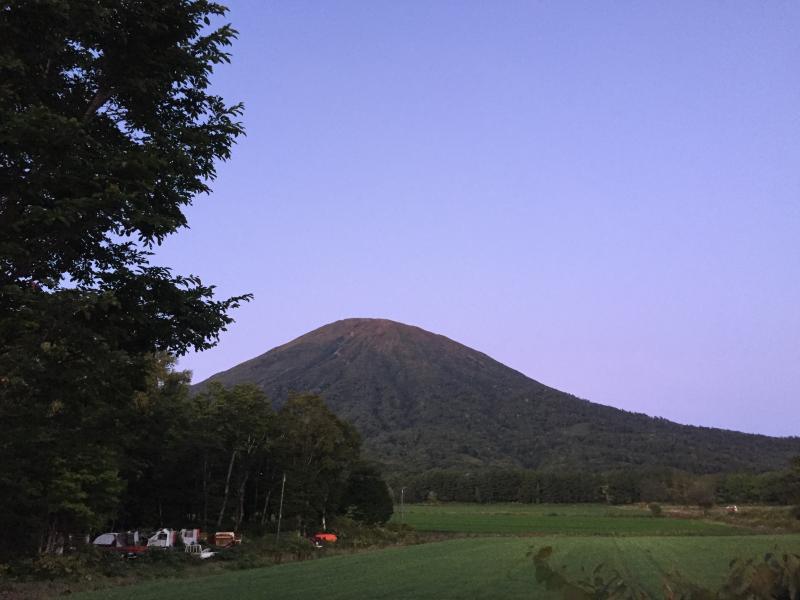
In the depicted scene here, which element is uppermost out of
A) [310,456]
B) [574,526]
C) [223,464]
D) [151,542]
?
[310,456]

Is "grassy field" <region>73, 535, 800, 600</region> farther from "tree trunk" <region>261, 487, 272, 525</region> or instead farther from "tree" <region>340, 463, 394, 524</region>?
"tree" <region>340, 463, 394, 524</region>

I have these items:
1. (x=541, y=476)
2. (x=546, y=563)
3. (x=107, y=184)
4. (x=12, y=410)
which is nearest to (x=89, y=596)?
(x=12, y=410)

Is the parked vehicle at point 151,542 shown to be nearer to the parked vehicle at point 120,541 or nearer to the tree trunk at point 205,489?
the parked vehicle at point 120,541

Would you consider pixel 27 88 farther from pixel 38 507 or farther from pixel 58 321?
pixel 38 507

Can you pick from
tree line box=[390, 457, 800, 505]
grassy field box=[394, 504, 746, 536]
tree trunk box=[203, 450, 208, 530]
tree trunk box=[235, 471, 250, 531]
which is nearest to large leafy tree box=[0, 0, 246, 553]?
tree trunk box=[203, 450, 208, 530]

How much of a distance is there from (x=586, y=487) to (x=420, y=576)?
11695cm

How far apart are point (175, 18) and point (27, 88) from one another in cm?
240

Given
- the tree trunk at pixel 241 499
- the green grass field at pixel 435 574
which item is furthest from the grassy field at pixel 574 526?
the tree trunk at pixel 241 499

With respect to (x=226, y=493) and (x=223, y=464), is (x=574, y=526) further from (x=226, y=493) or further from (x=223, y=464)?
(x=226, y=493)

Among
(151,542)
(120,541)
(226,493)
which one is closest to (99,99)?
(120,541)

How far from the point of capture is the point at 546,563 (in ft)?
12.3

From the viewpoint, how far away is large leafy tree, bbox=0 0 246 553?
28.1 feet

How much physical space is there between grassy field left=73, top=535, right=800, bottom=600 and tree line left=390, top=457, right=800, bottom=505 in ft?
302

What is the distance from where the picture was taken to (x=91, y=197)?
8930 millimetres
